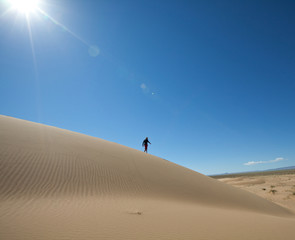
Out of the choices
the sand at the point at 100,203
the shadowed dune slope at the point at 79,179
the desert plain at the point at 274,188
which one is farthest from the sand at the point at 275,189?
the sand at the point at 100,203

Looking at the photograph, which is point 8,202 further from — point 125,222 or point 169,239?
point 169,239

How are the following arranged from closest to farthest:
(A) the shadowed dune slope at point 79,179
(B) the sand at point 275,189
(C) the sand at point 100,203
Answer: (C) the sand at point 100,203 < (A) the shadowed dune slope at point 79,179 < (B) the sand at point 275,189

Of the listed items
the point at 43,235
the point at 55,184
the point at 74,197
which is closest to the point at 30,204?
the point at 74,197

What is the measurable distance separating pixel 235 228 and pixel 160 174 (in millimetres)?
6499

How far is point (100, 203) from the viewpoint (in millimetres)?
4992

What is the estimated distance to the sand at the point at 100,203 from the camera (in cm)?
321

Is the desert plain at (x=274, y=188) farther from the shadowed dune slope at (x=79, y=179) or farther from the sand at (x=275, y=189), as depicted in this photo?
the shadowed dune slope at (x=79, y=179)

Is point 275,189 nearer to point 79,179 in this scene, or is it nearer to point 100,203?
point 100,203

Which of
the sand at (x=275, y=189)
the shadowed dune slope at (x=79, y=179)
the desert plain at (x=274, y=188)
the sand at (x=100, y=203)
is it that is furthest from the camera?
the desert plain at (x=274, y=188)

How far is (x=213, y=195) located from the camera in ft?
29.3

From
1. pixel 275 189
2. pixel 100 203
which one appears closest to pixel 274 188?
pixel 275 189

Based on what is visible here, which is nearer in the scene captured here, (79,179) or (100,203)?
(100,203)

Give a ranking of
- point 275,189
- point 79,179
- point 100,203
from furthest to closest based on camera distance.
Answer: point 275,189
point 79,179
point 100,203

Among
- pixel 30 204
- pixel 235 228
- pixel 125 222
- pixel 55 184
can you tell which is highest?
pixel 55 184
